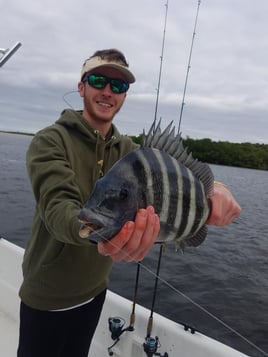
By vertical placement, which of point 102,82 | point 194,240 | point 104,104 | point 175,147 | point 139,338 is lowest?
point 139,338

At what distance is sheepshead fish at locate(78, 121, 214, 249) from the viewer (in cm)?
130

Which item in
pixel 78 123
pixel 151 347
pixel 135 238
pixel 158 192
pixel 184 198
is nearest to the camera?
pixel 135 238

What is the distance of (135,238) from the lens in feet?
4.12

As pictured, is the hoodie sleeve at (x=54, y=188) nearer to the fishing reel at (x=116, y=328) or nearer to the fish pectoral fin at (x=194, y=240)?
the fish pectoral fin at (x=194, y=240)

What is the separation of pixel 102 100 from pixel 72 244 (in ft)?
2.94

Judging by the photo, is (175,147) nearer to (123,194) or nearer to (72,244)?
(123,194)

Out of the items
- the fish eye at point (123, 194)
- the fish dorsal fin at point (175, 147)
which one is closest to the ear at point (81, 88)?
the fish dorsal fin at point (175, 147)

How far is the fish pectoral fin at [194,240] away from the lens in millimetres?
1859

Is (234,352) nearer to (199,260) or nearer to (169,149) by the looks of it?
(169,149)

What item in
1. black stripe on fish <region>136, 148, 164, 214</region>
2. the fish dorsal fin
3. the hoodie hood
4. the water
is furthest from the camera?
the water

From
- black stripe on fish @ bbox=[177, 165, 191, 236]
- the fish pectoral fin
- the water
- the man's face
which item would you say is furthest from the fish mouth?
the water

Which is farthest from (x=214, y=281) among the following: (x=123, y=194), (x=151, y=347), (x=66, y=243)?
(x=123, y=194)

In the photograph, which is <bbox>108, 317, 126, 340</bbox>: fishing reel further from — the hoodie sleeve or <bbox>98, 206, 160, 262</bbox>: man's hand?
<bbox>98, 206, 160, 262</bbox>: man's hand

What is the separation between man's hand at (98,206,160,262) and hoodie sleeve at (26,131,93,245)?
14 cm
